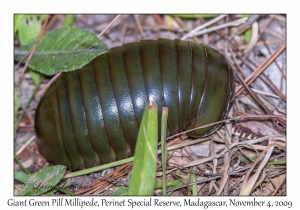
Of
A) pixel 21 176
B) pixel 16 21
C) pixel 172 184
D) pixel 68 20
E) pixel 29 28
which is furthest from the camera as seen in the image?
pixel 68 20

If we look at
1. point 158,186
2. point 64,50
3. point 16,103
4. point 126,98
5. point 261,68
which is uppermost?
point 64,50

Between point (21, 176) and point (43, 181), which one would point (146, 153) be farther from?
point (21, 176)

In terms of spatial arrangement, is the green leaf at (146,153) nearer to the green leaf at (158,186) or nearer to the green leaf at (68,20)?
the green leaf at (158,186)

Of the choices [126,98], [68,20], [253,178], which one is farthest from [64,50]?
[253,178]

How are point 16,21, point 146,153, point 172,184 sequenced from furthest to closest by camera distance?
point 16,21 < point 172,184 < point 146,153

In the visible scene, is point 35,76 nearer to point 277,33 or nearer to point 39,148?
point 39,148

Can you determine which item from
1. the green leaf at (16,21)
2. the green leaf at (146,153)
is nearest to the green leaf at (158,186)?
the green leaf at (146,153)

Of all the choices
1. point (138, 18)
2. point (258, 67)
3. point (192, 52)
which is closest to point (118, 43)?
point (138, 18)

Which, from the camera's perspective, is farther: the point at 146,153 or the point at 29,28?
the point at 29,28
